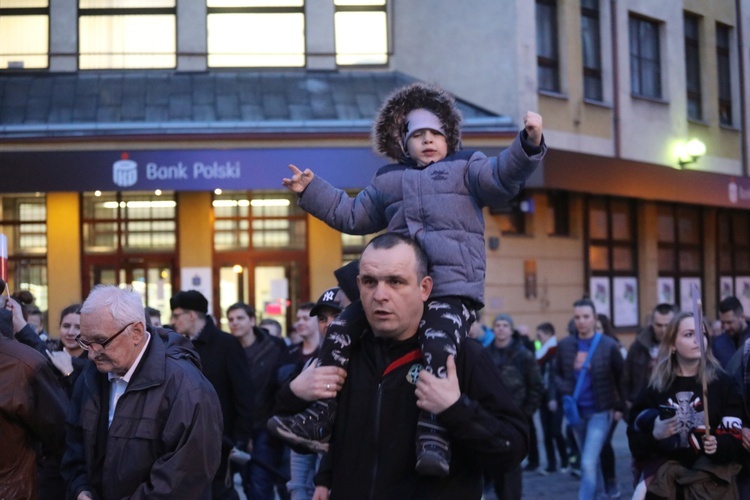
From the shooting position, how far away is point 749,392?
7.66 metres

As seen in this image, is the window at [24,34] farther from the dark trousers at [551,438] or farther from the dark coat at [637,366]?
the dark coat at [637,366]

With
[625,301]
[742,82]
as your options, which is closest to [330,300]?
[625,301]

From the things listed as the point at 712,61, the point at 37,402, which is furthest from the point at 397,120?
the point at 712,61

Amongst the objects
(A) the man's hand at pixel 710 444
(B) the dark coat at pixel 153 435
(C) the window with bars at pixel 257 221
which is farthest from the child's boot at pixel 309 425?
(C) the window with bars at pixel 257 221

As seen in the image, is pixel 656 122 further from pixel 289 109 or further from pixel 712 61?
pixel 289 109

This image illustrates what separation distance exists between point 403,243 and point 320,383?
0.61 metres

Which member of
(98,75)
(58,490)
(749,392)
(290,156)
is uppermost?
(98,75)

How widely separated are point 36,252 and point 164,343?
1653 cm

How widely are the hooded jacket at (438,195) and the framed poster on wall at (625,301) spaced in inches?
804

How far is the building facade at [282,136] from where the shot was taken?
20.7m

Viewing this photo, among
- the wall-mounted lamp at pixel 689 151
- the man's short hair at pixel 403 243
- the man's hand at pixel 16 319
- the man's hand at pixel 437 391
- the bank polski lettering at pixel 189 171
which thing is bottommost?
the man's hand at pixel 437 391

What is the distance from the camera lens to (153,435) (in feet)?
18.1

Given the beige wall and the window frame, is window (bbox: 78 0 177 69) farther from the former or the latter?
the window frame

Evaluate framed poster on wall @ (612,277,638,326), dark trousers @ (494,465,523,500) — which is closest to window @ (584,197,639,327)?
framed poster on wall @ (612,277,638,326)
